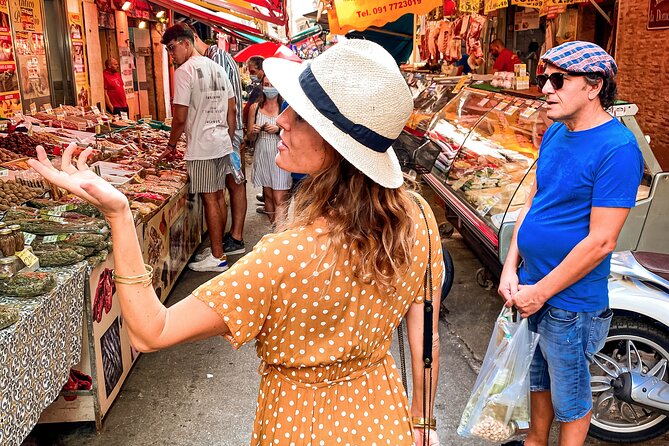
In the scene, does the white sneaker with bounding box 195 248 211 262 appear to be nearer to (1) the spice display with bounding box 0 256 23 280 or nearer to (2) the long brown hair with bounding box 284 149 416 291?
(1) the spice display with bounding box 0 256 23 280

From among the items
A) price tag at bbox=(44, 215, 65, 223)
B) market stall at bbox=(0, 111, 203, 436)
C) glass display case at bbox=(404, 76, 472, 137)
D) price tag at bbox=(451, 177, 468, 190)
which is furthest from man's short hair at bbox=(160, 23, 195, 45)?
glass display case at bbox=(404, 76, 472, 137)

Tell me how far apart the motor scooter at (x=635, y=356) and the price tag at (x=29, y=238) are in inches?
118

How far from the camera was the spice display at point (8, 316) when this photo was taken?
2.42 meters

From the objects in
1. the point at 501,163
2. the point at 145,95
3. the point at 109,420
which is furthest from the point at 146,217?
the point at 145,95

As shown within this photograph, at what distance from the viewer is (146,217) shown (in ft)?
14.8

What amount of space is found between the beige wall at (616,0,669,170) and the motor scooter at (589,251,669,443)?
479cm

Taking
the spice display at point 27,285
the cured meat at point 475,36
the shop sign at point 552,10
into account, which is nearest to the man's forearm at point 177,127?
the spice display at point 27,285

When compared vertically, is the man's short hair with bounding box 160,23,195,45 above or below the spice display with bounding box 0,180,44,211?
above

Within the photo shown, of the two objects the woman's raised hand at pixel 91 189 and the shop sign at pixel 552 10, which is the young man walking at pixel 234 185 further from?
the woman's raised hand at pixel 91 189

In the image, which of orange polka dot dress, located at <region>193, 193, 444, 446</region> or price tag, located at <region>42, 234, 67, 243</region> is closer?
orange polka dot dress, located at <region>193, 193, 444, 446</region>

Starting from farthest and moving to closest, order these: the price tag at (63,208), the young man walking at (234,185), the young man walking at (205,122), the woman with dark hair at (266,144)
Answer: the woman with dark hair at (266,144), the young man walking at (234,185), the young man walking at (205,122), the price tag at (63,208)

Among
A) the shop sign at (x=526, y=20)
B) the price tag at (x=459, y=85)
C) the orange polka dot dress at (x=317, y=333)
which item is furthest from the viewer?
the shop sign at (x=526, y=20)

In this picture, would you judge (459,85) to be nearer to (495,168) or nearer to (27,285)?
(495,168)

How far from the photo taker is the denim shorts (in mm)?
2637
